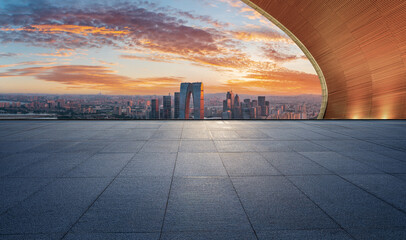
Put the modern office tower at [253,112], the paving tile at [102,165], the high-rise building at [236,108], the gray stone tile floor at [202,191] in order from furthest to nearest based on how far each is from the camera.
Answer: the high-rise building at [236,108], the modern office tower at [253,112], the paving tile at [102,165], the gray stone tile floor at [202,191]

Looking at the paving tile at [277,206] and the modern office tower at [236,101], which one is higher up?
the modern office tower at [236,101]

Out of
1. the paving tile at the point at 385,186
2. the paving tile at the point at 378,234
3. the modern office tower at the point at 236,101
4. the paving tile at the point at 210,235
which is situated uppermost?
the modern office tower at the point at 236,101

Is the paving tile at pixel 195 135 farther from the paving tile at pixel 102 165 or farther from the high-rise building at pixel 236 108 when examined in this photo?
the high-rise building at pixel 236 108

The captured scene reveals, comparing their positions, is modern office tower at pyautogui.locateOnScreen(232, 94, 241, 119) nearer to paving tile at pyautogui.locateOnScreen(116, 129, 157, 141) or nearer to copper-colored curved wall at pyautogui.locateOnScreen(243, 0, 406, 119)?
copper-colored curved wall at pyautogui.locateOnScreen(243, 0, 406, 119)

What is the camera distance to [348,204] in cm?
298

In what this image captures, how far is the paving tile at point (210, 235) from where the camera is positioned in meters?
2.26

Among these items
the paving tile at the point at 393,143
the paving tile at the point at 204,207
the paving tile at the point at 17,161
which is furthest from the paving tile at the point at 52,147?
the paving tile at the point at 393,143

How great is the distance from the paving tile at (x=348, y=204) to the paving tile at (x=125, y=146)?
4.02 metres

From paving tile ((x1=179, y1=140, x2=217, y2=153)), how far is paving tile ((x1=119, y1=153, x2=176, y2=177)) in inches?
24.6

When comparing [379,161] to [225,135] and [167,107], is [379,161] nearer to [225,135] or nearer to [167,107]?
[225,135]

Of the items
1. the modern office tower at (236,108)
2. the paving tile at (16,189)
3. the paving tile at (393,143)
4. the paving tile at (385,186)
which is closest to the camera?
the paving tile at (16,189)

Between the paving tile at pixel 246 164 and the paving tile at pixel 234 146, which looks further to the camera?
the paving tile at pixel 234 146

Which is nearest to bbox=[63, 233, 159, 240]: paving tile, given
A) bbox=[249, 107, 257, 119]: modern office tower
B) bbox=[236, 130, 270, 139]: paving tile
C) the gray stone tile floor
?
the gray stone tile floor

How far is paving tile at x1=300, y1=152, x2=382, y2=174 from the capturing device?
430cm
